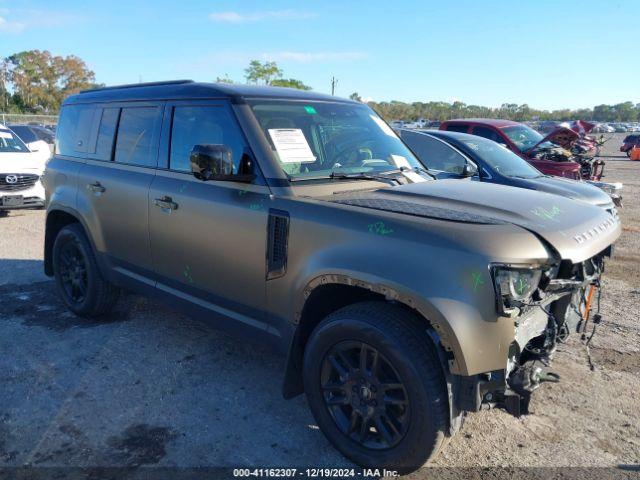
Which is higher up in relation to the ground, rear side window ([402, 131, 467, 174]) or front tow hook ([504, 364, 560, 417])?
rear side window ([402, 131, 467, 174])

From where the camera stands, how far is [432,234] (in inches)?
98.7

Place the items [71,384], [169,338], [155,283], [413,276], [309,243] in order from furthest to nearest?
[169,338] → [155,283] → [71,384] → [309,243] → [413,276]

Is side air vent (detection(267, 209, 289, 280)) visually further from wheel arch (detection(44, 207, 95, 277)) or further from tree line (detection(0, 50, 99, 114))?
tree line (detection(0, 50, 99, 114))

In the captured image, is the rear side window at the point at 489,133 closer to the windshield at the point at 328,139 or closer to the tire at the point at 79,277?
the windshield at the point at 328,139

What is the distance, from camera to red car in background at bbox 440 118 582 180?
31.8ft

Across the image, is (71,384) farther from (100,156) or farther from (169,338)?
(100,156)

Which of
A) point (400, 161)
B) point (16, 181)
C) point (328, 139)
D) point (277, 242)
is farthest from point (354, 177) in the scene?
point (16, 181)

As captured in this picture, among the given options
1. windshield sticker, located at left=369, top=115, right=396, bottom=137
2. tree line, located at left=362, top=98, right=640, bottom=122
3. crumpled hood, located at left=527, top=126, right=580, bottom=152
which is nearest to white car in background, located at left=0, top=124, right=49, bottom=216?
windshield sticker, located at left=369, top=115, right=396, bottom=137

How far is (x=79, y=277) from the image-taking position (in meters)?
4.91

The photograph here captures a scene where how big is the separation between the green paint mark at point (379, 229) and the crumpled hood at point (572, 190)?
4964 mm

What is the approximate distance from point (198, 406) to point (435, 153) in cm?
557

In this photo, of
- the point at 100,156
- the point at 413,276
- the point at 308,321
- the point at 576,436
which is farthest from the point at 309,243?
the point at 100,156

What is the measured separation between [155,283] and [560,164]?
8088 millimetres

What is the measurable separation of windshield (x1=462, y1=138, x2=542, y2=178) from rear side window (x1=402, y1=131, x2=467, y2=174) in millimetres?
273
